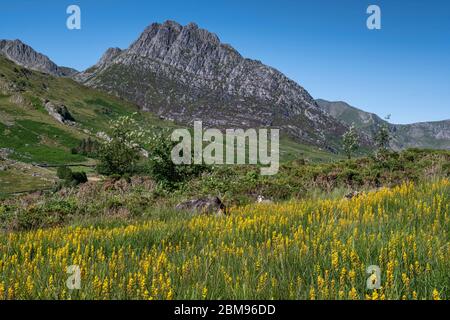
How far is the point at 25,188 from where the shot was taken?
6538 cm

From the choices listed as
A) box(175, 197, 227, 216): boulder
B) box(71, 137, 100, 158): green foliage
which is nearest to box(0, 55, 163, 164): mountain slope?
box(71, 137, 100, 158): green foliage

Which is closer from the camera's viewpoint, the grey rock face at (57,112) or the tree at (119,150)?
the tree at (119,150)

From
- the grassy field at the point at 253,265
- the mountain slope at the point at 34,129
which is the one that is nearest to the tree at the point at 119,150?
the grassy field at the point at 253,265

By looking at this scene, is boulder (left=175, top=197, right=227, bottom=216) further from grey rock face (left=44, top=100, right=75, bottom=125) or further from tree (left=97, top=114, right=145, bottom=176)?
grey rock face (left=44, top=100, right=75, bottom=125)

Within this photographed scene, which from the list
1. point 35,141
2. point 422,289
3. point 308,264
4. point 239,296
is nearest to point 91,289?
point 239,296

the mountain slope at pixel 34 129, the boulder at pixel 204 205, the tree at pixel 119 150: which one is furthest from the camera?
the mountain slope at pixel 34 129

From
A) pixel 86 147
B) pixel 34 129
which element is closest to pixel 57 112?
pixel 34 129

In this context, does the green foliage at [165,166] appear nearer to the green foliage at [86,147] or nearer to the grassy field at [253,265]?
the grassy field at [253,265]

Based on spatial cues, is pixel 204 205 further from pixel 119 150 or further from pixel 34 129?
pixel 34 129

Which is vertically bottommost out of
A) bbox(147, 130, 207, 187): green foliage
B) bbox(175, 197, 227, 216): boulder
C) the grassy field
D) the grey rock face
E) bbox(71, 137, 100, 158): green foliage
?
the grassy field

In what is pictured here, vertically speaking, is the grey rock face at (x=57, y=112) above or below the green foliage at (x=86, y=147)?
above

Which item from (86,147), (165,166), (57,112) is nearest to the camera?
(165,166)
